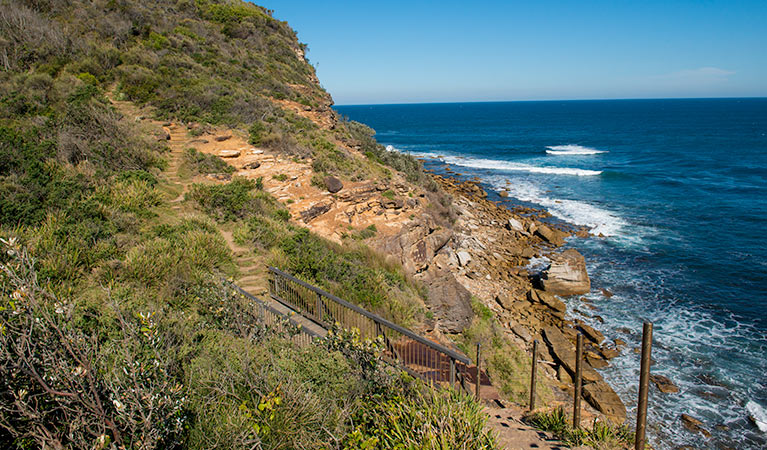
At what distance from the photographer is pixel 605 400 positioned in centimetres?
1241

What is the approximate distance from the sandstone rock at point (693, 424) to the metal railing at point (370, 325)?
7.29 metres

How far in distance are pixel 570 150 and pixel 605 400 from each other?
2307 inches

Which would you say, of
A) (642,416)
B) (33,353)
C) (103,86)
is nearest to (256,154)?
(103,86)

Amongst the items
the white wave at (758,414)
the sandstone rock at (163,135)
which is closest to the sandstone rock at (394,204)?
the sandstone rock at (163,135)

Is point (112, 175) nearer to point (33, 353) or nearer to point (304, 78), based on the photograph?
point (33, 353)

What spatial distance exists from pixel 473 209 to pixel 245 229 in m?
22.2

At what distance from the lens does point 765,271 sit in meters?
21.3

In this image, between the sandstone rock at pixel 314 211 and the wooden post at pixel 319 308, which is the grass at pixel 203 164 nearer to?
the sandstone rock at pixel 314 211

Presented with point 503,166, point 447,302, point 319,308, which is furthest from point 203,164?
point 503,166

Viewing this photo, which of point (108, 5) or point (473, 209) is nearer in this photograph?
point (108, 5)

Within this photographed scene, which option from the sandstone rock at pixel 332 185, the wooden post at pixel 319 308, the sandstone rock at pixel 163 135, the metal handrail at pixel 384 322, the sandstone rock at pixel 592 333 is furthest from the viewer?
the sandstone rock at pixel 332 185

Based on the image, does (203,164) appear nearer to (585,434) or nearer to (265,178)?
(265,178)

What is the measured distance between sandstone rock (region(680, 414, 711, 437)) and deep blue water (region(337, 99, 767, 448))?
26 centimetres

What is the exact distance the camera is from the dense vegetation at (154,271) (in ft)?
12.0
